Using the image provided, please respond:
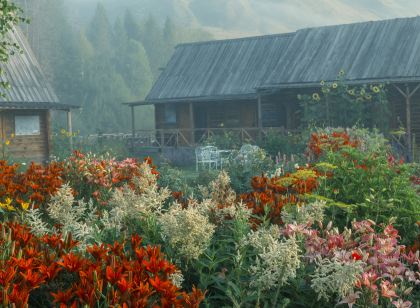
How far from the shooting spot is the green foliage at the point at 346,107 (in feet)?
66.6

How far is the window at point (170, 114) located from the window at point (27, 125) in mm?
7520

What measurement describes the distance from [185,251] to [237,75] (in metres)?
22.5

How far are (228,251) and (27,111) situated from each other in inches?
730

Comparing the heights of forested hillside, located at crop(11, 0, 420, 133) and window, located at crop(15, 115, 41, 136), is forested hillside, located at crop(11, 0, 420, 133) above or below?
above

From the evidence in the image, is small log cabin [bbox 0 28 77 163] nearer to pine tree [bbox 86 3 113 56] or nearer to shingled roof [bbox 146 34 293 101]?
shingled roof [bbox 146 34 293 101]

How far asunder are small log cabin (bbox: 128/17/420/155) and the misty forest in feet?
0.24

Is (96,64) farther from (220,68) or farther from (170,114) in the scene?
(220,68)

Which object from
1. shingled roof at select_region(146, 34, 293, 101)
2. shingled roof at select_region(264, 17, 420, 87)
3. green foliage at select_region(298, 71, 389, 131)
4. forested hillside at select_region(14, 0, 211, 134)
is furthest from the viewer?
forested hillside at select_region(14, 0, 211, 134)

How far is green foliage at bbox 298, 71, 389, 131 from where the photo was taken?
20312mm

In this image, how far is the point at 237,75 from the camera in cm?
2630

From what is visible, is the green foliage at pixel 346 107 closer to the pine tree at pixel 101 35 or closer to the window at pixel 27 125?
the window at pixel 27 125

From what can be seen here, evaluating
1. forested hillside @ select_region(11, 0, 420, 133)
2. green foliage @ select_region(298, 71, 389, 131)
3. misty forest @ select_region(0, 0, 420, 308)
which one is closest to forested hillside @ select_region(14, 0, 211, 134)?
forested hillside @ select_region(11, 0, 420, 133)

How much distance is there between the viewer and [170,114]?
2844cm

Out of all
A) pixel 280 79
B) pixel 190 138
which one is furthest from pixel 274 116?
pixel 190 138
